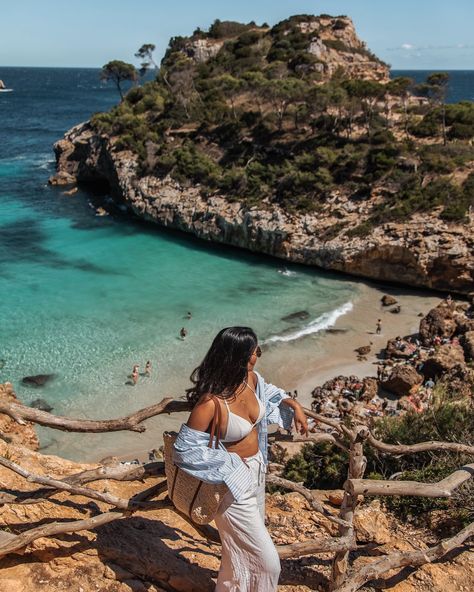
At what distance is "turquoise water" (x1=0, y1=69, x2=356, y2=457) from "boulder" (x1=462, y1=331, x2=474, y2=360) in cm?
599

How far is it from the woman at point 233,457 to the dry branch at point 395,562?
0.81 m

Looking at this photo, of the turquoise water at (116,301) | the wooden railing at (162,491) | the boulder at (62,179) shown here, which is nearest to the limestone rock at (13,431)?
the wooden railing at (162,491)

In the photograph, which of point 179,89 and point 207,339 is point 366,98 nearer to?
point 179,89

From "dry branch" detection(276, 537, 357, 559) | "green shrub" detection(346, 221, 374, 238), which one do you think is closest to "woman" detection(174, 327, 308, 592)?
"dry branch" detection(276, 537, 357, 559)

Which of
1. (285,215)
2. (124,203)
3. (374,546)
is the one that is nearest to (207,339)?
(285,215)

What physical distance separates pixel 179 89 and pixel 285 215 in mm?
23836

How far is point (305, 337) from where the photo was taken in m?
22.9

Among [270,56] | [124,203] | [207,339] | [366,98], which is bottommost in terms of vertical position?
[207,339]

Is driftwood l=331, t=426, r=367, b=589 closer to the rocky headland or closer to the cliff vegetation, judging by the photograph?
the rocky headland

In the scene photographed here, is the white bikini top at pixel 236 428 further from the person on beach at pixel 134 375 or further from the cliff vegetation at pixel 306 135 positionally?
the cliff vegetation at pixel 306 135

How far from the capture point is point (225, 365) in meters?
3.49

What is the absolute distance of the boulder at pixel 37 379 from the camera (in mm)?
18609

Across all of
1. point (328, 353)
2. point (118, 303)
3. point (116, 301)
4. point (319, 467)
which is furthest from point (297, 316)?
point (319, 467)

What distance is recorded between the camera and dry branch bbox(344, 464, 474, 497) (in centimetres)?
406
